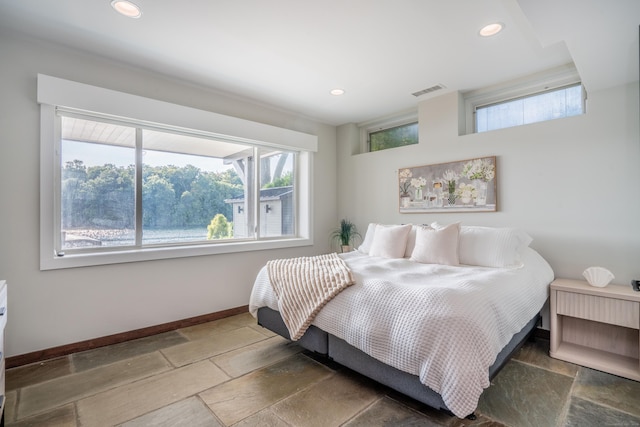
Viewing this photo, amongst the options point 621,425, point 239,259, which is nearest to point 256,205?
point 239,259

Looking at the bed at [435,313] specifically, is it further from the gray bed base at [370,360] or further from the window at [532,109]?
the window at [532,109]

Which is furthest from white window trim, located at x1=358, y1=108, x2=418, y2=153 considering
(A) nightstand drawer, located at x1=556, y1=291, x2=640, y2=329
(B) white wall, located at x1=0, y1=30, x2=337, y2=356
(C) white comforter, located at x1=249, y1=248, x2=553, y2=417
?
(A) nightstand drawer, located at x1=556, y1=291, x2=640, y2=329

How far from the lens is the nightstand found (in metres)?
2.24

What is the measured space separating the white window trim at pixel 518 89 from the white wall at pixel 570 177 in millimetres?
A: 220

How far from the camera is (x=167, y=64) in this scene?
287 centimetres

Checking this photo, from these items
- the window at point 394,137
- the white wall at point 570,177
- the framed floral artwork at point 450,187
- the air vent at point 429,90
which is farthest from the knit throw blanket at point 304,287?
the window at point 394,137

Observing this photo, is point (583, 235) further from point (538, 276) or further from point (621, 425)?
point (621, 425)

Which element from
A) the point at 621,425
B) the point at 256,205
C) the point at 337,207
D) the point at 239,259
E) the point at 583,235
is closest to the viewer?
the point at 621,425

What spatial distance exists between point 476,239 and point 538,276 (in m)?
0.56

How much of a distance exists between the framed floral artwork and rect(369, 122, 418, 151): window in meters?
0.49

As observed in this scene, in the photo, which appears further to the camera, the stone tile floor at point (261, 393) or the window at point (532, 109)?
the window at point (532, 109)

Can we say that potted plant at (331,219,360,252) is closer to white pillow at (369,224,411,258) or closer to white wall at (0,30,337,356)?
white pillow at (369,224,411,258)

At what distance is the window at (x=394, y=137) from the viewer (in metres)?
4.19

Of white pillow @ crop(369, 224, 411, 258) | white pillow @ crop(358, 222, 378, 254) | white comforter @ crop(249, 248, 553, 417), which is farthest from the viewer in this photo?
white pillow @ crop(358, 222, 378, 254)
